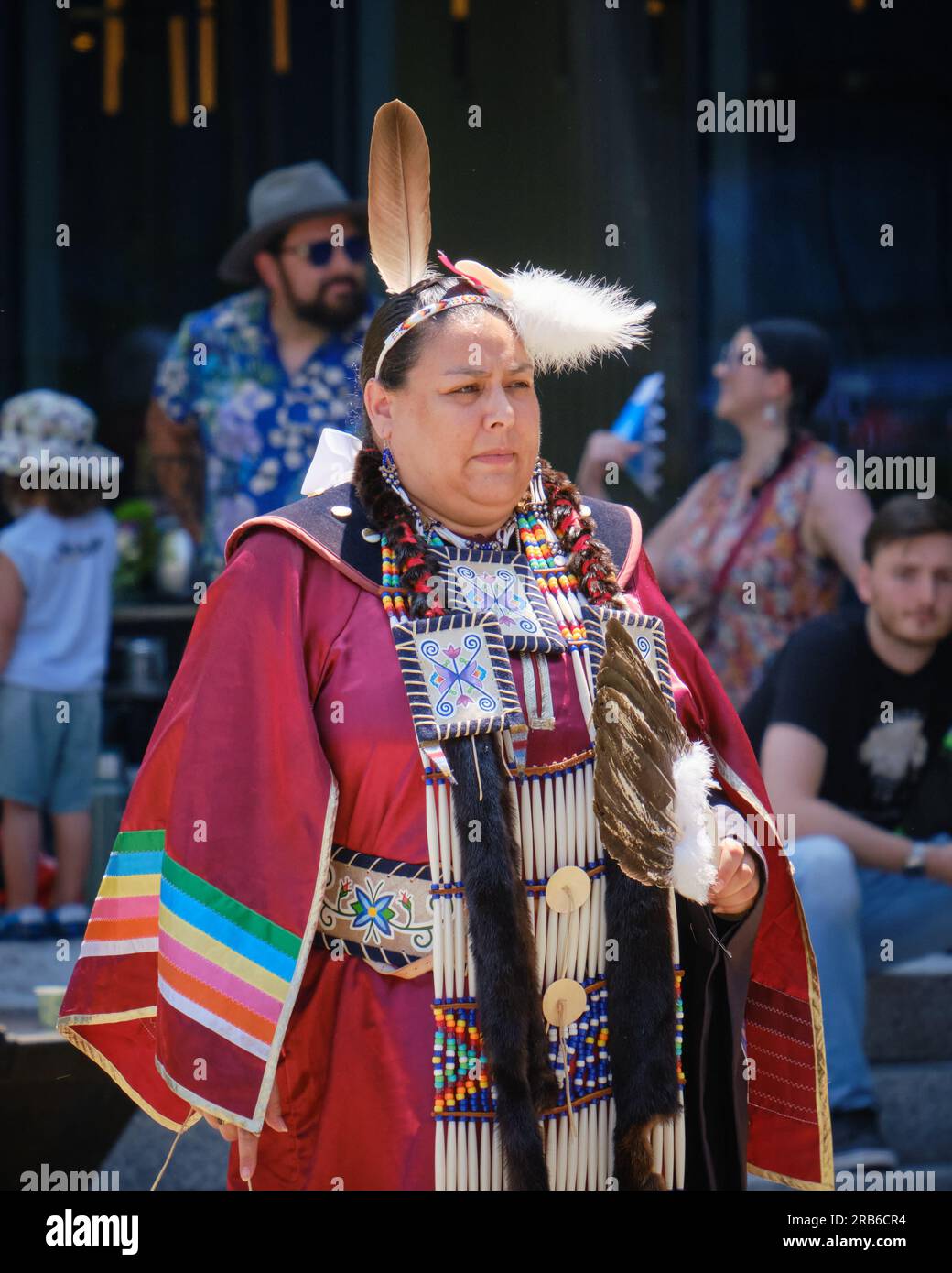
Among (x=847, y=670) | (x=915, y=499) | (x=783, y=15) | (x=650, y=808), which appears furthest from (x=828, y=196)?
(x=650, y=808)

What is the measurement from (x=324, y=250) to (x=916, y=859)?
7.87 ft

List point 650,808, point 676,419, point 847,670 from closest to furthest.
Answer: point 650,808 < point 847,670 < point 676,419

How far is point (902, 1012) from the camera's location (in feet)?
13.9

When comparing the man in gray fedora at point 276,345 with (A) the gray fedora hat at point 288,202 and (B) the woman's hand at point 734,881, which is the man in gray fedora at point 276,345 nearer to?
(A) the gray fedora hat at point 288,202

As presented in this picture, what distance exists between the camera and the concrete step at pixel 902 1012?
13.9 ft

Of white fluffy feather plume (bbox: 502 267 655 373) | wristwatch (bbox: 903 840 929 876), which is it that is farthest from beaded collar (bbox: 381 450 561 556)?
wristwatch (bbox: 903 840 929 876)

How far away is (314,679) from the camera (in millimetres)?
2506

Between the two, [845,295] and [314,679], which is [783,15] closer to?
[845,295]

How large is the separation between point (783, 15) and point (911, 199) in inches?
27.5

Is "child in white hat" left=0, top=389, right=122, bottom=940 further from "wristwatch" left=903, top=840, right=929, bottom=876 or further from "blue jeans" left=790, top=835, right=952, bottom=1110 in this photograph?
"wristwatch" left=903, top=840, right=929, bottom=876

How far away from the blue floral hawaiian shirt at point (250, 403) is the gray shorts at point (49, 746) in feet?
1.95

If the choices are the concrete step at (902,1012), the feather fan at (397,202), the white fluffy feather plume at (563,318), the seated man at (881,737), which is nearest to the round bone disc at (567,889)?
the white fluffy feather plume at (563,318)

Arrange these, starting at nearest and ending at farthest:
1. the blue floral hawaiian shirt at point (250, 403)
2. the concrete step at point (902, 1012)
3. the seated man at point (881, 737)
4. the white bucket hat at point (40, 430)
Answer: the seated man at point (881, 737), the concrete step at point (902, 1012), the blue floral hawaiian shirt at point (250, 403), the white bucket hat at point (40, 430)

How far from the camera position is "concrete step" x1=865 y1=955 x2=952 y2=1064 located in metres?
4.24
